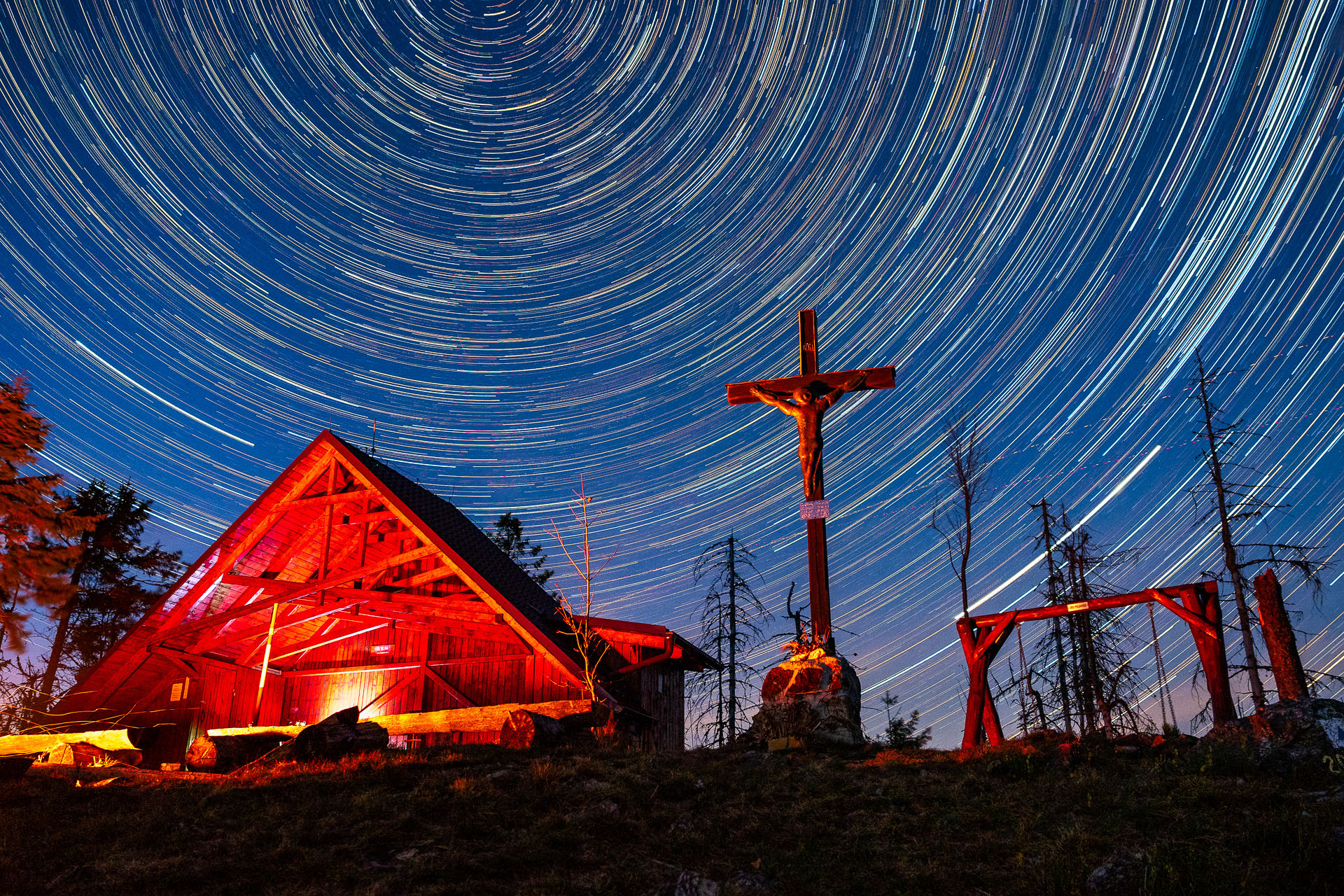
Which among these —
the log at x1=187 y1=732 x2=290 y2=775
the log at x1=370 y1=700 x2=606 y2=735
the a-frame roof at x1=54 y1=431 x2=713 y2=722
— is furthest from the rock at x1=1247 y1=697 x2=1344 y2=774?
the log at x1=187 y1=732 x2=290 y2=775

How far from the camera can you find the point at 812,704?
1300 cm

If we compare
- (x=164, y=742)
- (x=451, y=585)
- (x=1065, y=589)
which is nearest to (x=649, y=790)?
(x=451, y=585)

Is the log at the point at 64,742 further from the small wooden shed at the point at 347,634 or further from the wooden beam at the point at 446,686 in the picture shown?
the wooden beam at the point at 446,686

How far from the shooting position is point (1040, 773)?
10.2 meters

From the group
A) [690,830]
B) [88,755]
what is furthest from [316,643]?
[690,830]

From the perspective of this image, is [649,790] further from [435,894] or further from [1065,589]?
[1065,589]

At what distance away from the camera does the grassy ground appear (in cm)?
740

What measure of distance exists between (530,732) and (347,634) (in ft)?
29.8

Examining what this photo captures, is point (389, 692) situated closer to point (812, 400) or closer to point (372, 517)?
point (372, 517)

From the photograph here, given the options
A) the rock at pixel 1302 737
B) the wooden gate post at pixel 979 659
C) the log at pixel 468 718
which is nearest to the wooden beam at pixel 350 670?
the log at pixel 468 718

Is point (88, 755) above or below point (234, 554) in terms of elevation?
below

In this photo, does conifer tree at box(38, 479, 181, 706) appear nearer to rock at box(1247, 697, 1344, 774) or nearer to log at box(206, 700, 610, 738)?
log at box(206, 700, 610, 738)

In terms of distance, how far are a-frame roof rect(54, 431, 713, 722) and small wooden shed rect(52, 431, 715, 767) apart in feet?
0.13

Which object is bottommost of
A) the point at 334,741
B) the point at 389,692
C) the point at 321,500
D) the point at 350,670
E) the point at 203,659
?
the point at 334,741
